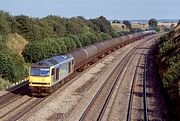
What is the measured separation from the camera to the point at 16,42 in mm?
55094

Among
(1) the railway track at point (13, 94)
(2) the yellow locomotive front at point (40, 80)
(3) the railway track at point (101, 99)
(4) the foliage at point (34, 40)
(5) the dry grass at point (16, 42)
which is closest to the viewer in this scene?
(3) the railway track at point (101, 99)

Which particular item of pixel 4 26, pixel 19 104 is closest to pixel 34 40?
pixel 4 26

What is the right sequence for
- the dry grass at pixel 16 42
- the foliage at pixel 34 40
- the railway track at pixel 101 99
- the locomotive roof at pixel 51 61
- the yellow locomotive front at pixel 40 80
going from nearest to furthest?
1. the railway track at pixel 101 99
2. the yellow locomotive front at pixel 40 80
3. the locomotive roof at pixel 51 61
4. the foliage at pixel 34 40
5. the dry grass at pixel 16 42

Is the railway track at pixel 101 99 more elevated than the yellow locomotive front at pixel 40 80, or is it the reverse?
the yellow locomotive front at pixel 40 80

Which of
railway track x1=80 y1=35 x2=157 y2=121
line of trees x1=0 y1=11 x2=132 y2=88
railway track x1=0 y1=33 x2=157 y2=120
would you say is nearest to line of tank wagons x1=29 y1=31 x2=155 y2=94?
railway track x1=0 y1=33 x2=157 y2=120

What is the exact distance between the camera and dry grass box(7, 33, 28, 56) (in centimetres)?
5278

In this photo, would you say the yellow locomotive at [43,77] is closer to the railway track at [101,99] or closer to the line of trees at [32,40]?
the railway track at [101,99]

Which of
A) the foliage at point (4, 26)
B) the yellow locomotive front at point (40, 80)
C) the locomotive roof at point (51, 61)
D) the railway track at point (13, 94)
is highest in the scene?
the foliage at point (4, 26)

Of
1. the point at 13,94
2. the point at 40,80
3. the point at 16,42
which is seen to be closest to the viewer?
the point at 40,80

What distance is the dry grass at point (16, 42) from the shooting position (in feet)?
173

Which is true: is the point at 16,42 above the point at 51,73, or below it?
below

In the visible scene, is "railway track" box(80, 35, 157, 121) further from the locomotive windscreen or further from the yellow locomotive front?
the locomotive windscreen

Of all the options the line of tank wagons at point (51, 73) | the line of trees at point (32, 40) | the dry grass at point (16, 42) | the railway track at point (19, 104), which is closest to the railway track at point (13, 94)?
the railway track at point (19, 104)

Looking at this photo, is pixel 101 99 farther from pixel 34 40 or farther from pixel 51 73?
pixel 34 40
